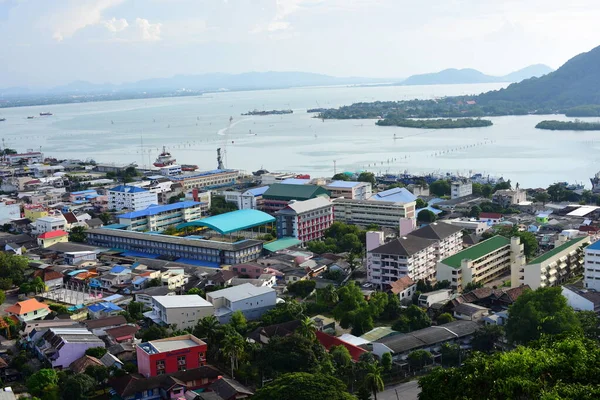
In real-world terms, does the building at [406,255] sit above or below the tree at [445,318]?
above

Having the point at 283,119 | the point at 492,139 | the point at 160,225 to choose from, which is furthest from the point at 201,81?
the point at 160,225

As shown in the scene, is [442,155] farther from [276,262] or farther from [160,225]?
[276,262]

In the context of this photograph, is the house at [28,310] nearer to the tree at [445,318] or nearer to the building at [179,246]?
the building at [179,246]

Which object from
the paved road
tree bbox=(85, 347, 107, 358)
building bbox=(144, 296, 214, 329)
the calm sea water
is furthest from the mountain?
tree bbox=(85, 347, 107, 358)

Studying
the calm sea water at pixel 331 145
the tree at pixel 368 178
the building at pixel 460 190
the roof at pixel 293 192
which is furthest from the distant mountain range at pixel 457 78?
the roof at pixel 293 192

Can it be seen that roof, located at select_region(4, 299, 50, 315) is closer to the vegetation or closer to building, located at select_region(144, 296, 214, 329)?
building, located at select_region(144, 296, 214, 329)

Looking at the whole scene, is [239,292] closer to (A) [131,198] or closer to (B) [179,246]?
(B) [179,246]
